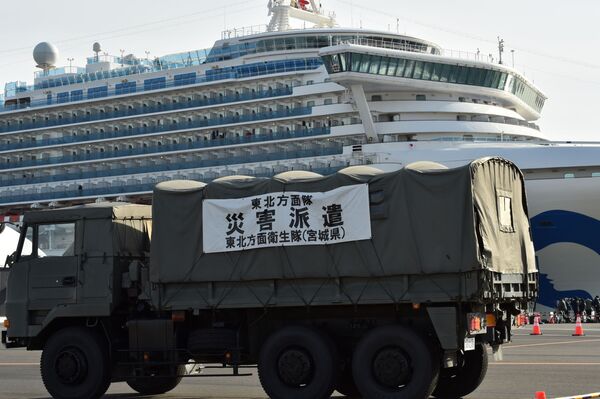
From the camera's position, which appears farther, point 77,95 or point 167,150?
point 77,95

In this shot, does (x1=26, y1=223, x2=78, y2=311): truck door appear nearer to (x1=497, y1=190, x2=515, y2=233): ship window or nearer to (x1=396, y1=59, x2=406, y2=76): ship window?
(x1=497, y1=190, x2=515, y2=233): ship window

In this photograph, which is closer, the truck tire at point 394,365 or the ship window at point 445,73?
the truck tire at point 394,365

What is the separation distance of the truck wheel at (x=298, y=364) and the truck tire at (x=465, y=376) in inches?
84.3

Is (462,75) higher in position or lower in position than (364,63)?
lower

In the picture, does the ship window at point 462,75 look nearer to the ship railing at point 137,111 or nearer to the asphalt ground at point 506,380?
the ship railing at point 137,111

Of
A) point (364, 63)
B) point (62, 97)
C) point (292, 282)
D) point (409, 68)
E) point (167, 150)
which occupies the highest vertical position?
point (62, 97)

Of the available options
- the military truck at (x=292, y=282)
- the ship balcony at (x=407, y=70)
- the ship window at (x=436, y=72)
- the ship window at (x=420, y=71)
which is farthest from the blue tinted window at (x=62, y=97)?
the military truck at (x=292, y=282)

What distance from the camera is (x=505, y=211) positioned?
13758mm

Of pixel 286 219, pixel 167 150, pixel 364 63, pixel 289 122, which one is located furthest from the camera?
pixel 167 150

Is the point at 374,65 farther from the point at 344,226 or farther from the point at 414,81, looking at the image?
the point at 344,226

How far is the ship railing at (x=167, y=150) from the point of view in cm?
4997

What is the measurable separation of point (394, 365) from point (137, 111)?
47937 millimetres

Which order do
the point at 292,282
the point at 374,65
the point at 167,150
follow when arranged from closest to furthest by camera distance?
the point at 292,282
the point at 374,65
the point at 167,150

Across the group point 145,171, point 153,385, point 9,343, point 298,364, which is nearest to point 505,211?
point 298,364
